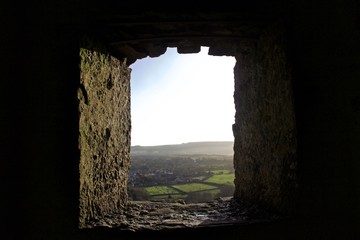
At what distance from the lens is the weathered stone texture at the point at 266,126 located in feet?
5.77

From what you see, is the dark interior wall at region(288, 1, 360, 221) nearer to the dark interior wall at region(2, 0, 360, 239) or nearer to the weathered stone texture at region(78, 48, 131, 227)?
the dark interior wall at region(2, 0, 360, 239)

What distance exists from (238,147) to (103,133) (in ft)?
4.01

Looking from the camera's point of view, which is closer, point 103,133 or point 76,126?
point 76,126

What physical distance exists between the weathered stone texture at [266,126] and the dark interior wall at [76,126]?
0.06 metres

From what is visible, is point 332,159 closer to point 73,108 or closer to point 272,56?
point 272,56

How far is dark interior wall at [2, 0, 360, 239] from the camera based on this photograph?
1.64m

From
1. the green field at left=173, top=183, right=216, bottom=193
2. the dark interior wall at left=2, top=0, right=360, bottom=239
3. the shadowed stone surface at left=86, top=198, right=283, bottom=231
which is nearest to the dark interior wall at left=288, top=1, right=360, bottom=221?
the dark interior wall at left=2, top=0, right=360, bottom=239

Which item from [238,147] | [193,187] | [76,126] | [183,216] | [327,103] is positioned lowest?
[193,187]

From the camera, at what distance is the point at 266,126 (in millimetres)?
2037

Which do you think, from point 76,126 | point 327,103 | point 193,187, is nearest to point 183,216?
point 76,126

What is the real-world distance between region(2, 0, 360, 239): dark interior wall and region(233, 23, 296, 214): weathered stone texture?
0.21ft

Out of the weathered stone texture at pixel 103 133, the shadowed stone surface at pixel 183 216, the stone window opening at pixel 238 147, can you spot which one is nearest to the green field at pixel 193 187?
the shadowed stone surface at pixel 183 216

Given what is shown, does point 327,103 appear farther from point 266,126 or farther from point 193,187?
point 193,187

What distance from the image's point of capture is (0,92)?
165 centimetres
